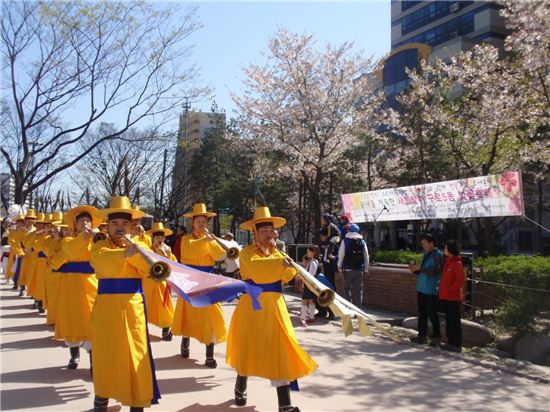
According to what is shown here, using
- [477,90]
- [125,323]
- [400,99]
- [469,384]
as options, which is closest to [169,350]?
[125,323]

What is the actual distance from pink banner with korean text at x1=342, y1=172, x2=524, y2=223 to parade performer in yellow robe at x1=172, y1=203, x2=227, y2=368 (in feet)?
19.0

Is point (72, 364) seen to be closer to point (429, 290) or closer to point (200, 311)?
point (200, 311)

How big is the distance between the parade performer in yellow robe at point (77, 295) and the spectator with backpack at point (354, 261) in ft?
16.8

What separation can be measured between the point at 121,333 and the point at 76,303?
93.8 inches

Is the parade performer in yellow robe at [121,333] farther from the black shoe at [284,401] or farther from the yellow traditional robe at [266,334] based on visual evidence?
the black shoe at [284,401]

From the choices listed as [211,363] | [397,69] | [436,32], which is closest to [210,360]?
[211,363]

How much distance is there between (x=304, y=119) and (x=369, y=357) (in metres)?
13.3

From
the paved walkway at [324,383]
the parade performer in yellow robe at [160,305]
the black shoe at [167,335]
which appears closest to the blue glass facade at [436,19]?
the parade performer in yellow robe at [160,305]

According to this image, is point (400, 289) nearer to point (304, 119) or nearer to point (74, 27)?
point (304, 119)

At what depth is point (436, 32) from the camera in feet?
149

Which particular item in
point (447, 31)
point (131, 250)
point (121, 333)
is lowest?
point (121, 333)

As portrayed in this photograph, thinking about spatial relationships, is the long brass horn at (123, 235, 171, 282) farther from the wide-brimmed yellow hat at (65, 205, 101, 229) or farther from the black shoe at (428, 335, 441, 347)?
the black shoe at (428, 335, 441, 347)

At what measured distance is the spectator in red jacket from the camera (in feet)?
25.1

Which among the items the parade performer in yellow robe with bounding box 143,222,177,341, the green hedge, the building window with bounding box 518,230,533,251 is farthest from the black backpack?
the building window with bounding box 518,230,533,251
